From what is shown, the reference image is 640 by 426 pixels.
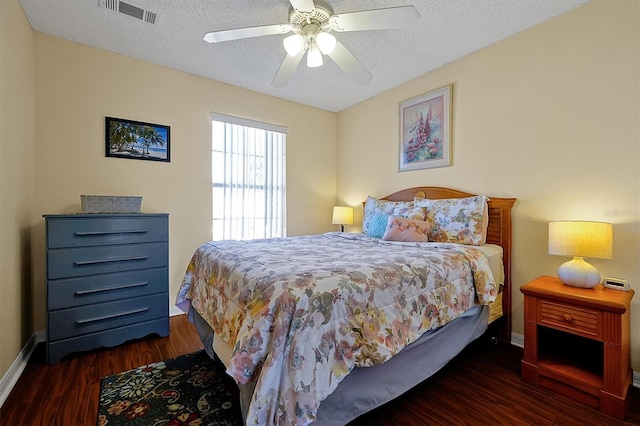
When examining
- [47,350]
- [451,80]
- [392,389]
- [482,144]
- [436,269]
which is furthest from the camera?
[451,80]

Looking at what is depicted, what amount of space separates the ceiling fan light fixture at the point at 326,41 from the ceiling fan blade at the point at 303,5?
16cm

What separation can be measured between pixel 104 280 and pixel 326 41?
2373 mm

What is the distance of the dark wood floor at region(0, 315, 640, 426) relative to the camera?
58.5 inches

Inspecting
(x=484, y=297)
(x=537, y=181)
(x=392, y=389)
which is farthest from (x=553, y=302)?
(x=392, y=389)

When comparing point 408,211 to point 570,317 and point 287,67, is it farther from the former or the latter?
point 287,67

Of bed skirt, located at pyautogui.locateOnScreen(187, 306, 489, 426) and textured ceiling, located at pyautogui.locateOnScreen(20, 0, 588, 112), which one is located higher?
textured ceiling, located at pyautogui.locateOnScreen(20, 0, 588, 112)

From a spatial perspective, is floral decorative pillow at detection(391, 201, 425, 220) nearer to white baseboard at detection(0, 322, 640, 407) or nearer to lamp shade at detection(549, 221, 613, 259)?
lamp shade at detection(549, 221, 613, 259)

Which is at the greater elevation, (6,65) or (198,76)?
(198,76)

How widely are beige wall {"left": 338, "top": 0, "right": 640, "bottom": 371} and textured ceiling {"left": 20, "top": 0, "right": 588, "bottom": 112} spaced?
0.64 feet

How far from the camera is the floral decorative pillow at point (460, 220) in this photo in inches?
92.4

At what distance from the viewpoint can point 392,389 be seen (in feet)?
4.82

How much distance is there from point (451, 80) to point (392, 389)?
2772mm

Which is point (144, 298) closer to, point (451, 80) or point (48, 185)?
point (48, 185)

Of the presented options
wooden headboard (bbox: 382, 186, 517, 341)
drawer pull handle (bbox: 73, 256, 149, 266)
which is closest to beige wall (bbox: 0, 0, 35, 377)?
drawer pull handle (bbox: 73, 256, 149, 266)
